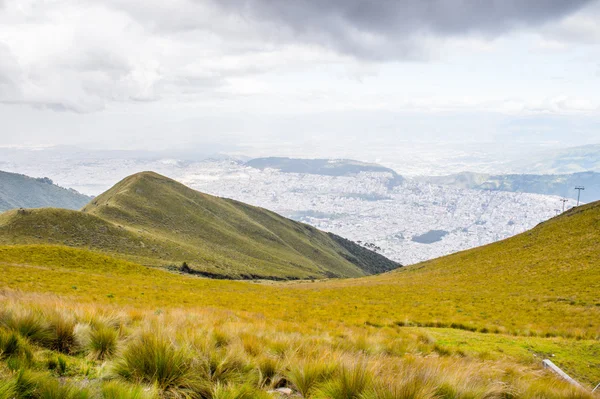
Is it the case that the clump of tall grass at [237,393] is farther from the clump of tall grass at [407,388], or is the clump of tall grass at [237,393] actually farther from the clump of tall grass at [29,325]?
the clump of tall grass at [29,325]

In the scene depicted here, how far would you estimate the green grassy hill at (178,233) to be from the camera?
69.1 m

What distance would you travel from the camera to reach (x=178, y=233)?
331ft

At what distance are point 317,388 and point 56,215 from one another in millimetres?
85118

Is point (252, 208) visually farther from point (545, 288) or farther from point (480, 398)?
point (480, 398)

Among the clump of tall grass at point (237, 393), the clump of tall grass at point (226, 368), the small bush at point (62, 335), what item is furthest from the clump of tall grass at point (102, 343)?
the clump of tall grass at point (237, 393)

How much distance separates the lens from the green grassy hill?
69062mm

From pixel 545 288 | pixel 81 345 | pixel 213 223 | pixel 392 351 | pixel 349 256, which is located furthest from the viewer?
pixel 349 256

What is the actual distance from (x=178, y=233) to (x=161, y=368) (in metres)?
102

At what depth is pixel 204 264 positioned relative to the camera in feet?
251

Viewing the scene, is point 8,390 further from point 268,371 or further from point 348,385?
point 348,385

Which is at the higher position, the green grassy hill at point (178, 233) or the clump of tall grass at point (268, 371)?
the clump of tall grass at point (268, 371)

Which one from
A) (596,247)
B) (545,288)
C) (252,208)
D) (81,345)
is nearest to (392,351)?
(81,345)

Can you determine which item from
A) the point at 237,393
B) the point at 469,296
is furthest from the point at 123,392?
the point at 469,296

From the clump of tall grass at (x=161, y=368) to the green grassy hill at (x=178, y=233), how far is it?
6386cm
